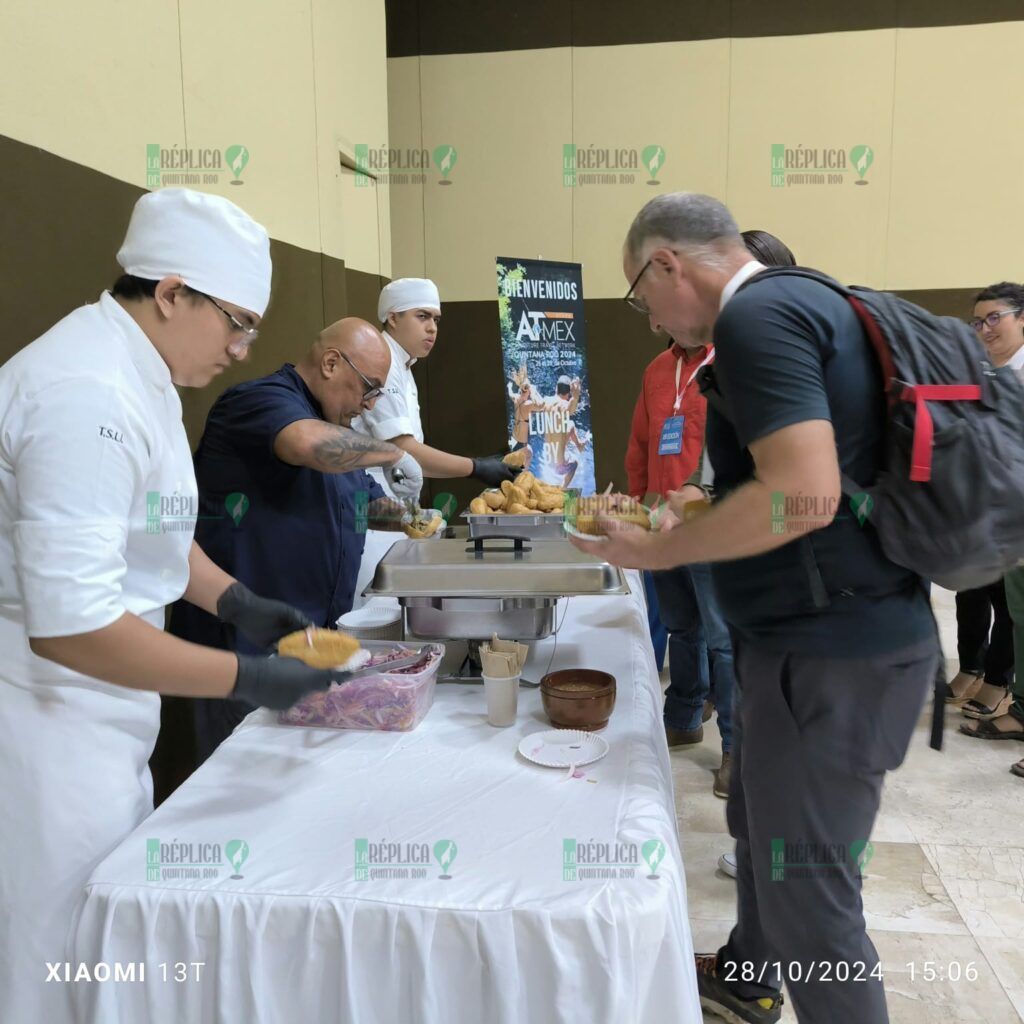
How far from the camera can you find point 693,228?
1.17 meters

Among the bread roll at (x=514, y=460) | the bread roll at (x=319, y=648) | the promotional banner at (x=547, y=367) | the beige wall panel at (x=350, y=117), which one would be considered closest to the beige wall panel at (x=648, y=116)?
the promotional banner at (x=547, y=367)

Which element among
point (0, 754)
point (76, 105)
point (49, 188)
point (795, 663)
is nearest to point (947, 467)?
point (795, 663)

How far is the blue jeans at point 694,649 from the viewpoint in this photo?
8.05 feet

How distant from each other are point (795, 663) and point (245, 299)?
2.98 ft

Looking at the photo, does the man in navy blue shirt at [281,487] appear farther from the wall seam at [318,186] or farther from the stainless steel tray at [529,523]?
the wall seam at [318,186]

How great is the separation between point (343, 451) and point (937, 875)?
1.78m

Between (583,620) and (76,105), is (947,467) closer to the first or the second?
(583,620)

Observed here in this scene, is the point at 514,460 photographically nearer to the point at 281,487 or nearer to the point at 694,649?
the point at 694,649

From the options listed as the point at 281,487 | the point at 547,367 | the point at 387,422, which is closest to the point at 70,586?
the point at 281,487

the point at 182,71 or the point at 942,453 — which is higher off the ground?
the point at 182,71

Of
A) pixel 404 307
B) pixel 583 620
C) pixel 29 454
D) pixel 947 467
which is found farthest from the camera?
pixel 404 307

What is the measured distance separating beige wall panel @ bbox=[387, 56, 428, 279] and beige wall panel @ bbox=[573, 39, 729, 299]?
2.73 feet

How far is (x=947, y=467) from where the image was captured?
1004 mm

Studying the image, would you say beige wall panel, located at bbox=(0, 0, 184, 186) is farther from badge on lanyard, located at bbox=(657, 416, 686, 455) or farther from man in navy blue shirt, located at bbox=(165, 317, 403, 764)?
badge on lanyard, located at bbox=(657, 416, 686, 455)
